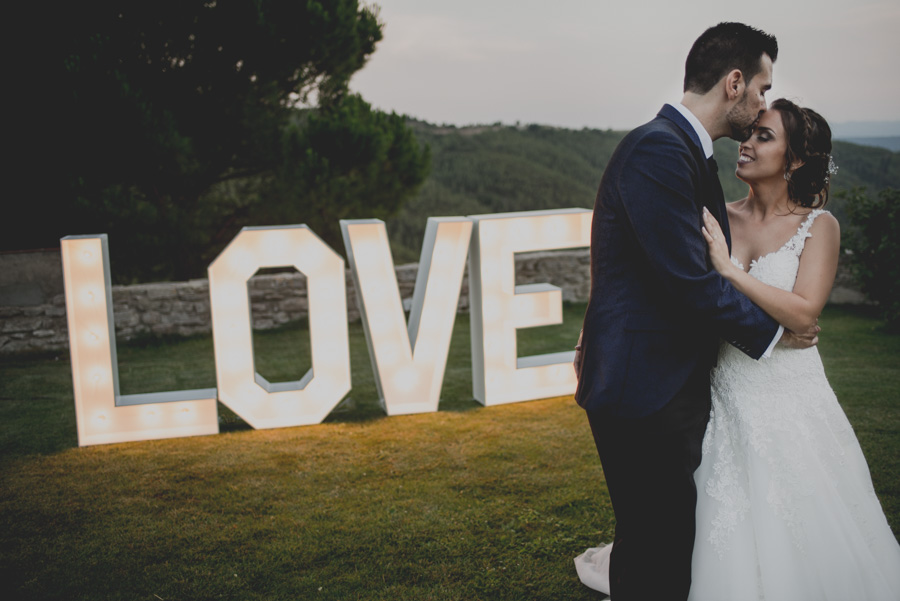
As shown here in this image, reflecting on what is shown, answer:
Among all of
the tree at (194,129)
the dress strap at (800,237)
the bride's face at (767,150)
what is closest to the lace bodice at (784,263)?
the dress strap at (800,237)

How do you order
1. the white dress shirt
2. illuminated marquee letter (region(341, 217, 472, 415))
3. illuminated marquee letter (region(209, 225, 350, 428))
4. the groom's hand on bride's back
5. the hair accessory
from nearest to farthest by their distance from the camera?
1. the white dress shirt
2. the groom's hand on bride's back
3. the hair accessory
4. illuminated marquee letter (region(209, 225, 350, 428))
5. illuminated marquee letter (region(341, 217, 472, 415))

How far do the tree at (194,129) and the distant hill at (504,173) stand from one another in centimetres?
520

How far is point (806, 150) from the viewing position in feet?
8.97

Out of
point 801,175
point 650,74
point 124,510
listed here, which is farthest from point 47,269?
point 650,74

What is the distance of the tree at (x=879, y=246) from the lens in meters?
8.31

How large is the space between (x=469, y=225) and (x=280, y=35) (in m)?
7.13

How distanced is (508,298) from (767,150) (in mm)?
3199

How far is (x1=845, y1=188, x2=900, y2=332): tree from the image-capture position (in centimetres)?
831

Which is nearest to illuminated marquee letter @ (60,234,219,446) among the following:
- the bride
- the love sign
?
the love sign

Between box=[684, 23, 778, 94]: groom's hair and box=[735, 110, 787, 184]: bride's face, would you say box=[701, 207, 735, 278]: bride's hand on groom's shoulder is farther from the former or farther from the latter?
box=[735, 110, 787, 184]: bride's face

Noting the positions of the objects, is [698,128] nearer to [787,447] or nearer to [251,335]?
[787,447]

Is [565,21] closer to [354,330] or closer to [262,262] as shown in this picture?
[354,330]

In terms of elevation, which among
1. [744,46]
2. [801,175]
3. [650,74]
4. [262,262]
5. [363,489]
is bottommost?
[363,489]

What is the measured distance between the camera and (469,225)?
18.7 ft
